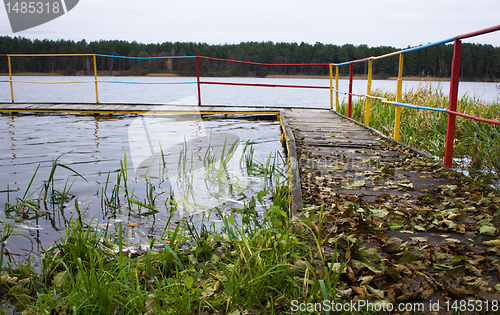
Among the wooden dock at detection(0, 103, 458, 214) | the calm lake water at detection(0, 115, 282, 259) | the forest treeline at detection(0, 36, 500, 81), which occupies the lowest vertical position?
the calm lake water at detection(0, 115, 282, 259)

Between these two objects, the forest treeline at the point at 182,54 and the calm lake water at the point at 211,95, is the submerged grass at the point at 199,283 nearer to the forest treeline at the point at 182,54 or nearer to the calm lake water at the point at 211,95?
the calm lake water at the point at 211,95

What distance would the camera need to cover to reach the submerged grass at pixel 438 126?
438 centimetres

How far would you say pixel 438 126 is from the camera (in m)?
5.73

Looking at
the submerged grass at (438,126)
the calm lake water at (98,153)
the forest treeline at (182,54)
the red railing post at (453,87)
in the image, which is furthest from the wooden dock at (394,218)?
the forest treeline at (182,54)

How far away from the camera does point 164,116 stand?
30.6ft

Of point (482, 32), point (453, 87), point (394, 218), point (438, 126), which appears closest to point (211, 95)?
point (438, 126)

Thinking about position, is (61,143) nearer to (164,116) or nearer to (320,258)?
(164,116)

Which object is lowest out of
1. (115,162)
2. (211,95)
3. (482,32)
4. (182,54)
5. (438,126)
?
(115,162)

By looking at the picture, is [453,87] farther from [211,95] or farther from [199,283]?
[211,95]

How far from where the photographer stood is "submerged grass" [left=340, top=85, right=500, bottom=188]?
4.38 metres

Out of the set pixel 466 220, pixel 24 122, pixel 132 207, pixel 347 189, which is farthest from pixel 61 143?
pixel 466 220

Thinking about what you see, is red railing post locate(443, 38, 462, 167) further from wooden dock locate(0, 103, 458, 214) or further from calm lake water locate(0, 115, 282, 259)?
calm lake water locate(0, 115, 282, 259)

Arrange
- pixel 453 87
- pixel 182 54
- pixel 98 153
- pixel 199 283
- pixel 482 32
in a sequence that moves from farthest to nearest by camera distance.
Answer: pixel 182 54 < pixel 98 153 < pixel 453 87 < pixel 482 32 < pixel 199 283

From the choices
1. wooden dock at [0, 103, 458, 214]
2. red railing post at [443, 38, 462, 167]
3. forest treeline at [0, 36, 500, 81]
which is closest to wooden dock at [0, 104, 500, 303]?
wooden dock at [0, 103, 458, 214]
